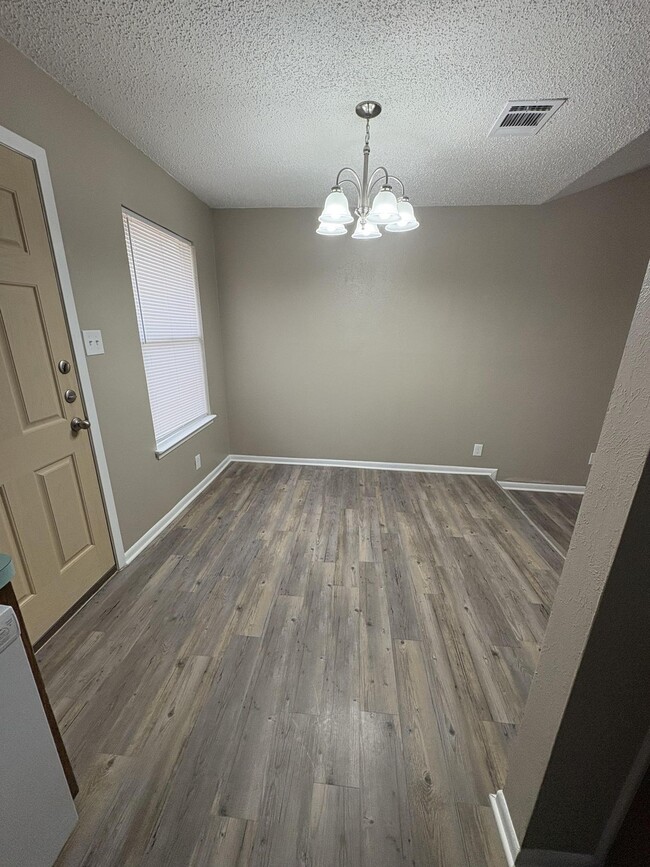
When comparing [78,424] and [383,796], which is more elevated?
[78,424]

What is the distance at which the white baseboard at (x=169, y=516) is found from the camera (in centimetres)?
220

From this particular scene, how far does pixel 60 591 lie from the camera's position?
A: 65.3 inches

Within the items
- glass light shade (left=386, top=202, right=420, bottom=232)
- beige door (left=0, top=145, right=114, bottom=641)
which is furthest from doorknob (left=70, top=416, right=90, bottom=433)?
glass light shade (left=386, top=202, right=420, bottom=232)

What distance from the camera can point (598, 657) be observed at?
71 cm

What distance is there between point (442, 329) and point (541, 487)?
1998mm

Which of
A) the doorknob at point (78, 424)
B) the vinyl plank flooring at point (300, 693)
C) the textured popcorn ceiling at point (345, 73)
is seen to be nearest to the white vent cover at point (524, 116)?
the textured popcorn ceiling at point (345, 73)

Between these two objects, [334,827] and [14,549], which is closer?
[334,827]

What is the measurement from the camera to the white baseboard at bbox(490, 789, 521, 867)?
93 cm

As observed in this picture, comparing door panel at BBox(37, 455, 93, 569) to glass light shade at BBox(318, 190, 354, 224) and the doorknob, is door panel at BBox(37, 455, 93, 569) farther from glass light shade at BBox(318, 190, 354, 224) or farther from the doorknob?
glass light shade at BBox(318, 190, 354, 224)

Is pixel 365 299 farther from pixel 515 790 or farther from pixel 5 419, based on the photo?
pixel 515 790

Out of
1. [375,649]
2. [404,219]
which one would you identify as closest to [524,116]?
[404,219]

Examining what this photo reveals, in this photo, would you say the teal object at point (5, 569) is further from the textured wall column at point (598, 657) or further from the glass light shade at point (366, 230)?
the glass light shade at point (366, 230)

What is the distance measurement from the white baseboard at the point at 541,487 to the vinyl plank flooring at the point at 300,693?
3.46 feet

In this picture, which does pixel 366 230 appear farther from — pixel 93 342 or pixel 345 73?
pixel 93 342
